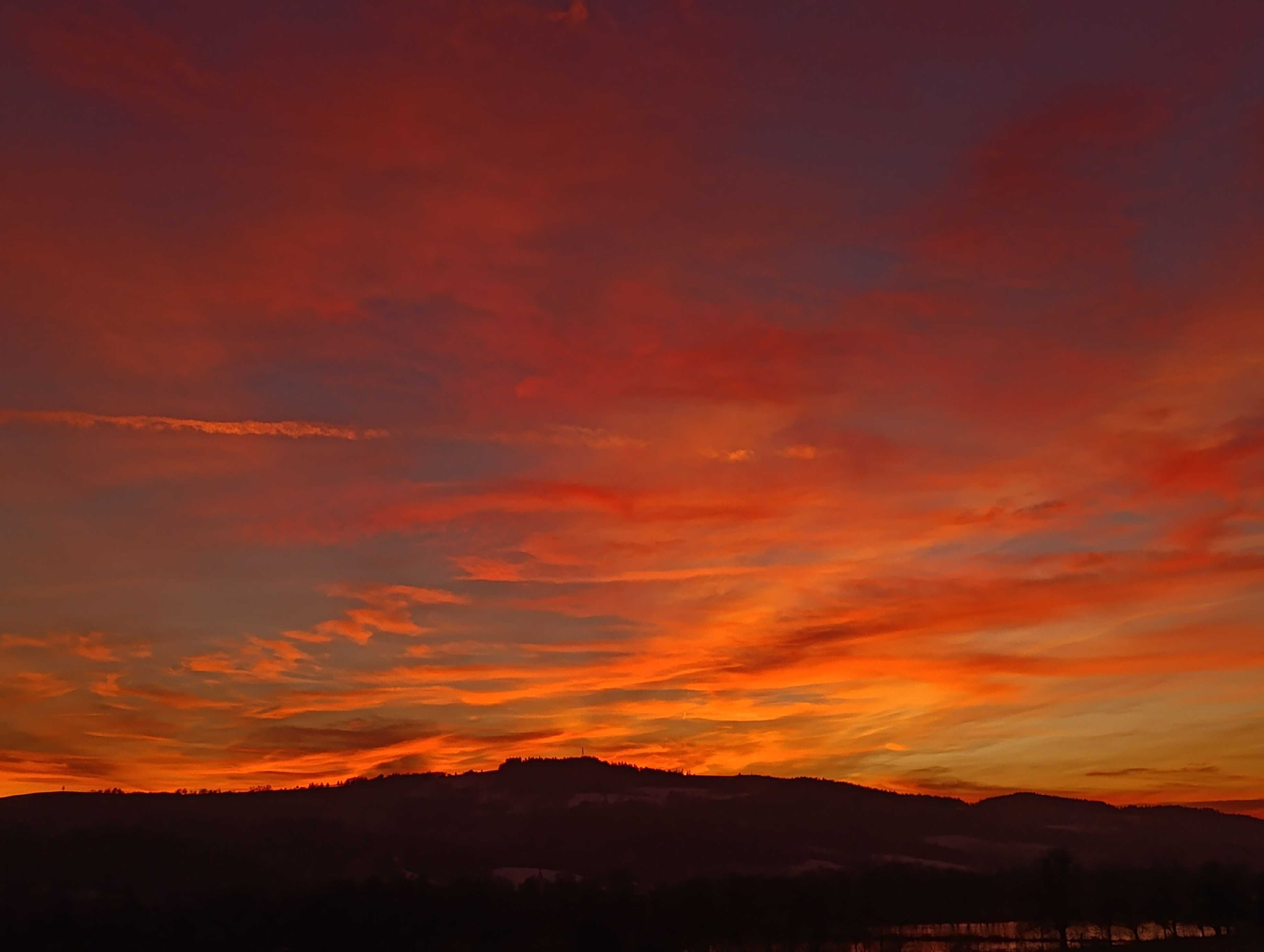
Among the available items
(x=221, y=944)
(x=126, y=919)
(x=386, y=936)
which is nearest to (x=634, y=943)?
(x=386, y=936)

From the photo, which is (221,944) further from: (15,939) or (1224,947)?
(1224,947)

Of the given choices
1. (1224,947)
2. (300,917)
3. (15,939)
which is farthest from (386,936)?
(1224,947)

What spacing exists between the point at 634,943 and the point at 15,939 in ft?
345

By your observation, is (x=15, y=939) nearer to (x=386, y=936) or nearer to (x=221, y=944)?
(x=221, y=944)

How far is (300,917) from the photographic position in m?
197

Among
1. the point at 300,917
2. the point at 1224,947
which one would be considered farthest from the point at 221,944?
the point at 1224,947

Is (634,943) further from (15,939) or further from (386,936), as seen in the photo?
(15,939)

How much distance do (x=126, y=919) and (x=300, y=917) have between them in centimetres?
2993

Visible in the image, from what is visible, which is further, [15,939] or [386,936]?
[386,936]

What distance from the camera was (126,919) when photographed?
19275cm

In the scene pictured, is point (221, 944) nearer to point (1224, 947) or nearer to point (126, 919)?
point (126, 919)

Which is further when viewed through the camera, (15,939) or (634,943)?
(634,943)

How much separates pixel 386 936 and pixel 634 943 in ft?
149

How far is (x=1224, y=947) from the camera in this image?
644ft
